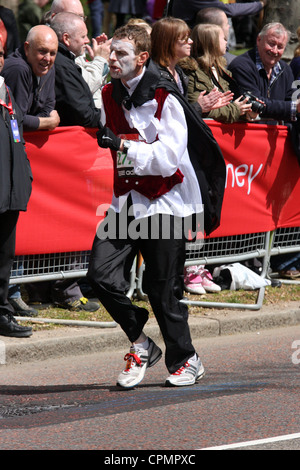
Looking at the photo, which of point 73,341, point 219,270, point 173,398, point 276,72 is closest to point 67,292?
point 73,341

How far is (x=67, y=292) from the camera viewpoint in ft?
25.6

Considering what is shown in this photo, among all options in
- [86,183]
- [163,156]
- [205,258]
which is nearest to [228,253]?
[205,258]

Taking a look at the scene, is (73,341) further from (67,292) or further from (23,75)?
(23,75)

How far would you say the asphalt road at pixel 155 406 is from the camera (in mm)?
4724

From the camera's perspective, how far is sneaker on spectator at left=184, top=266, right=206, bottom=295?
856 centimetres

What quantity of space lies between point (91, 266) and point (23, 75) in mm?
2040

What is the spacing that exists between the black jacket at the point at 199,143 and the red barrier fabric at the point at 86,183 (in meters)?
1.68

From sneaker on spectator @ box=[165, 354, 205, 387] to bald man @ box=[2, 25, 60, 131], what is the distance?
234 centimetres

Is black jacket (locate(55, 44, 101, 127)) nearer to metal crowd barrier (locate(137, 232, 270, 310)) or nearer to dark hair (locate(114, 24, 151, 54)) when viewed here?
metal crowd barrier (locate(137, 232, 270, 310))

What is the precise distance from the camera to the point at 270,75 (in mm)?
9164

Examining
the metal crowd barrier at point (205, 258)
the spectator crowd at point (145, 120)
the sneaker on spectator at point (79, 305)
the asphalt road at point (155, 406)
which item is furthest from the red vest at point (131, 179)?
the sneaker on spectator at point (79, 305)

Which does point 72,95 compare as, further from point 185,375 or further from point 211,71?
point 185,375

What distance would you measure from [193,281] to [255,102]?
1811mm
